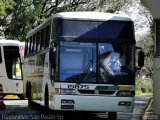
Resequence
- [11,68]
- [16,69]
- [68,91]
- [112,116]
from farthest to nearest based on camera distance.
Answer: [16,69]
[11,68]
[112,116]
[68,91]

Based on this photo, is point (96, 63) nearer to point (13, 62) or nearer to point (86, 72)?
point (86, 72)

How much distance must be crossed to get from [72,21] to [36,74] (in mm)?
5235

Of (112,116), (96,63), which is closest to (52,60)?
(96,63)

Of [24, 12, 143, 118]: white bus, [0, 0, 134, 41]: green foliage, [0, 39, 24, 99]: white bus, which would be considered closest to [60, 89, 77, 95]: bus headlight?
[24, 12, 143, 118]: white bus

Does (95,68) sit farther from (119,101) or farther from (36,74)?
(36,74)

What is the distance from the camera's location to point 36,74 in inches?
838

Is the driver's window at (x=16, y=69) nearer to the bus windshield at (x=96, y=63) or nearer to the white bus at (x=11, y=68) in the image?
the white bus at (x=11, y=68)

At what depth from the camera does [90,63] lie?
16203 mm

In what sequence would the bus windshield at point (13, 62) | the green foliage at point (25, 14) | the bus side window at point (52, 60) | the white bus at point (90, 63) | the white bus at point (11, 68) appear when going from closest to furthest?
the white bus at point (90, 63) → the bus side window at point (52, 60) → the white bus at point (11, 68) → the bus windshield at point (13, 62) → the green foliage at point (25, 14)

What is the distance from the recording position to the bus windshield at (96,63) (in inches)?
632

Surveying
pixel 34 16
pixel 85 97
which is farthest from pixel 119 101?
pixel 34 16

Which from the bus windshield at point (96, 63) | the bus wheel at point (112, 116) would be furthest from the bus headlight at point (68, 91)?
the bus wheel at point (112, 116)

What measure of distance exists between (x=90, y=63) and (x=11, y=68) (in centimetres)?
1648

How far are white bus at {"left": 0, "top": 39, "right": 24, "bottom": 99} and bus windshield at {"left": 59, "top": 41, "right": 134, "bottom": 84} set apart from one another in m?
A: 16.1
